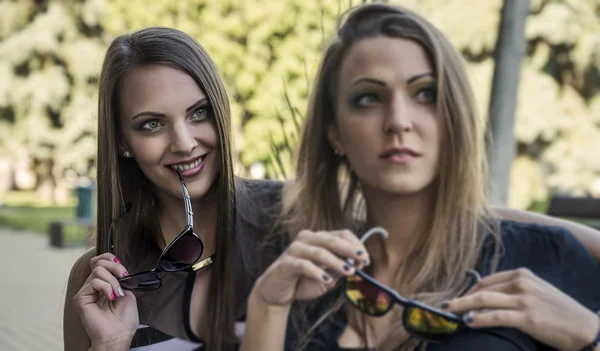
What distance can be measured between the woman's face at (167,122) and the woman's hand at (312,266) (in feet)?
0.66

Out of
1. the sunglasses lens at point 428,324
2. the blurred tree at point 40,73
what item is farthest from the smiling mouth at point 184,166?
the blurred tree at point 40,73

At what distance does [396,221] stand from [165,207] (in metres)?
→ 0.34

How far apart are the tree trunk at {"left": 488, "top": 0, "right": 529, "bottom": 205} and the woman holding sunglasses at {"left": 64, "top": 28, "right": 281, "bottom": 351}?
29cm

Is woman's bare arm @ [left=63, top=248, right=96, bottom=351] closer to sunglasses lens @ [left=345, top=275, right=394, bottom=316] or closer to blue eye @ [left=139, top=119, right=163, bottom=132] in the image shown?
blue eye @ [left=139, top=119, right=163, bottom=132]

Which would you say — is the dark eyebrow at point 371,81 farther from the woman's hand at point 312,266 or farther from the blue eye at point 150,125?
the blue eye at point 150,125

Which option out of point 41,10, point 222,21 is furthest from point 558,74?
point 222,21

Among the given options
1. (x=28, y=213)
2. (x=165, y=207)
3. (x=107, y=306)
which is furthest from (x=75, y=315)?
(x=28, y=213)

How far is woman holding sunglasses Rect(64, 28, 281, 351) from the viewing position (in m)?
0.90

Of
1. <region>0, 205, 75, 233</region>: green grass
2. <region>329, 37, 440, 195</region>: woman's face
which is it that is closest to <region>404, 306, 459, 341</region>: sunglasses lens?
<region>329, 37, 440, 195</region>: woman's face

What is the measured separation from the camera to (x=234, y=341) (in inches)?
36.5

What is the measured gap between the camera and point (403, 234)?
798mm

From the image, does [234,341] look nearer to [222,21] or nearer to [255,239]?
[255,239]

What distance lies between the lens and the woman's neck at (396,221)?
77cm

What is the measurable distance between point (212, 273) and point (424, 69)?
389 mm
